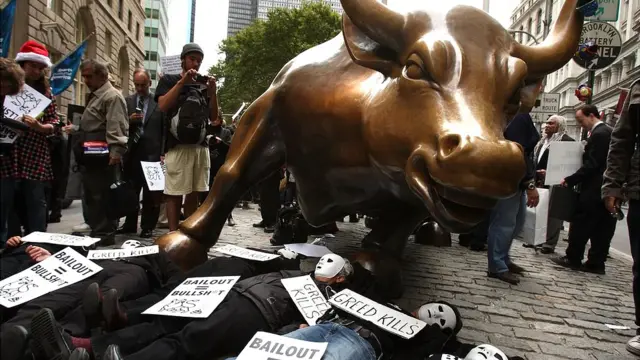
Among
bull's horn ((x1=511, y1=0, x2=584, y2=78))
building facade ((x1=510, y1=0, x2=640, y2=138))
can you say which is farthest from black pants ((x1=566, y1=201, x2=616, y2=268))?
building facade ((x1=510, y1=0, x2=640, y2=138))

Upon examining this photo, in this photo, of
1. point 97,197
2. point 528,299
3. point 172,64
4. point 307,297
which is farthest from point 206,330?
point 172,64

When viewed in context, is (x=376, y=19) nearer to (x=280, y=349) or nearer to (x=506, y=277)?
(x=280, y=349)

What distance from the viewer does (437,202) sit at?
224cm

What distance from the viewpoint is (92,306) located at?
2455 millimetres

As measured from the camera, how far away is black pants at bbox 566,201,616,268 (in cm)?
585

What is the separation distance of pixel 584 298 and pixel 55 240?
15.1 ft

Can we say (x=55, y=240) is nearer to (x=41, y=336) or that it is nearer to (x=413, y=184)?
(x=41, y=336)

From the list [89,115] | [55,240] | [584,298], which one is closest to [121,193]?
[89,115]

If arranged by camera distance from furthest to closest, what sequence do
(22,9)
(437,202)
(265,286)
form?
1. (22,9)
2. (265,286)
3. (437,202)

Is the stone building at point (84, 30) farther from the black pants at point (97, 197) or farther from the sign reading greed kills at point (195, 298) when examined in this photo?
the sign reading greed kills at point (195, 298)

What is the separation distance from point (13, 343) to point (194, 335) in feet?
2.60

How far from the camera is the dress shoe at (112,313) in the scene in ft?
8.14

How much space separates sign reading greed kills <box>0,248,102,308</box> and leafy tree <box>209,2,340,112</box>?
92.3 ft

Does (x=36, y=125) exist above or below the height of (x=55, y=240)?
above
